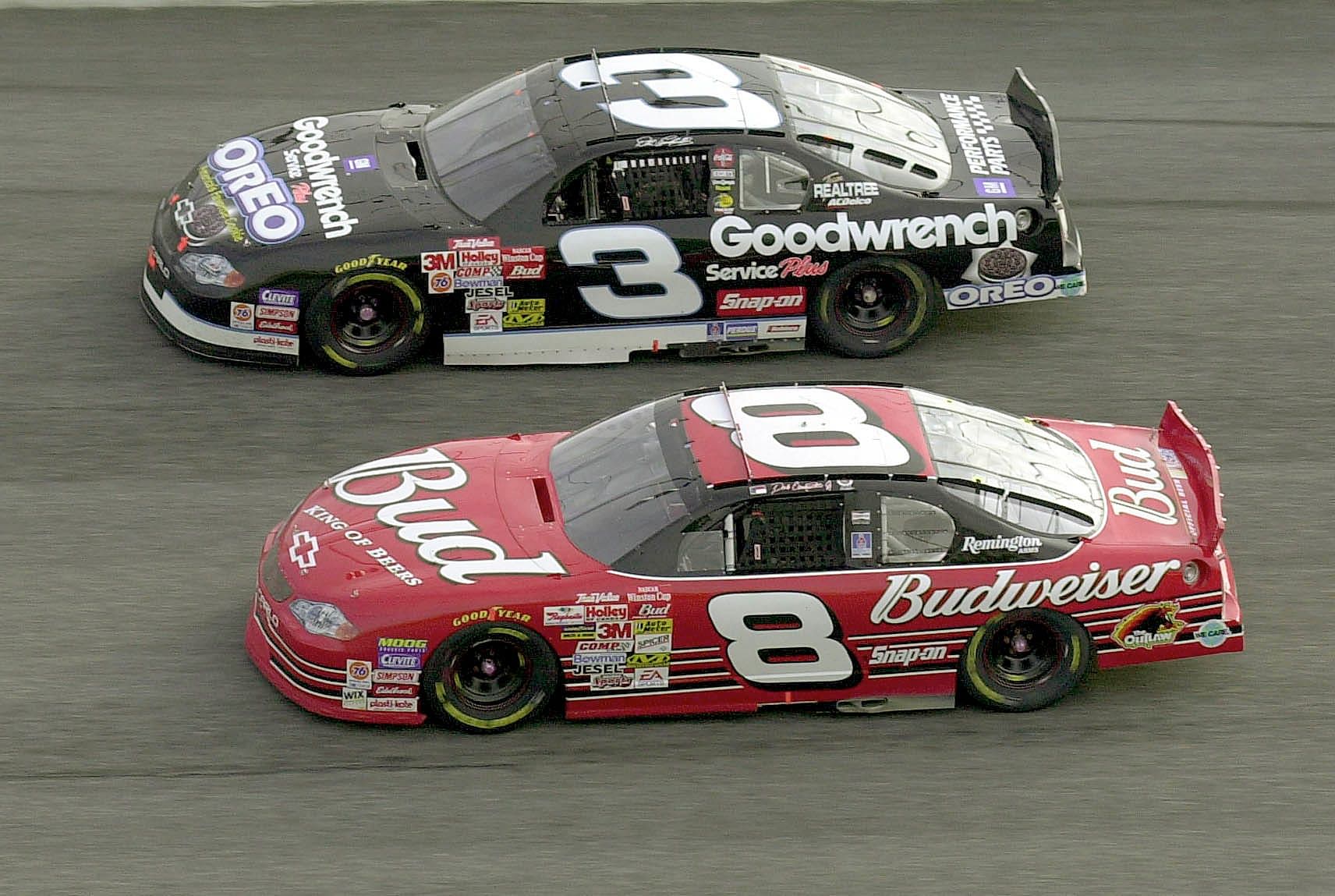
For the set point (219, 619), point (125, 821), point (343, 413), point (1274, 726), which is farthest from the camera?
point (343, 413)

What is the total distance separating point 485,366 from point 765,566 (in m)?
3.62

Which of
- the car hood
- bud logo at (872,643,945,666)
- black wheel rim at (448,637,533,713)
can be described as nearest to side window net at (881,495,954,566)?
bud logo at (872,643,945,666)

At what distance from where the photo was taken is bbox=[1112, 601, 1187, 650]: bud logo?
25.3ft

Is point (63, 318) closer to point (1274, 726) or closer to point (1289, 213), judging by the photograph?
point (1274, 726)

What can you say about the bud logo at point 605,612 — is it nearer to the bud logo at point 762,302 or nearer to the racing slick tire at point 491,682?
the racing slick tire at point 491,682

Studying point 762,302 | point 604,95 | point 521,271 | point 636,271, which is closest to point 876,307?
point 762,302

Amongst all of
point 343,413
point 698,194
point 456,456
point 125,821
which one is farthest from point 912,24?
point 125,821

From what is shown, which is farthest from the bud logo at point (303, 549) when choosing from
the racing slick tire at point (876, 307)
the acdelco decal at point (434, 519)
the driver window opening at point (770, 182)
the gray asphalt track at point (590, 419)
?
the racing slick tire at point (876, 307)

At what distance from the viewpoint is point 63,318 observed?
1102cm

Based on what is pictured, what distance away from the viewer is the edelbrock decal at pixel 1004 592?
7520 millimetres

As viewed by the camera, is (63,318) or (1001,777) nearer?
(1001,777)

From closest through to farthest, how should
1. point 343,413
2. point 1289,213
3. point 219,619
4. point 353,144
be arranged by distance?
point 219,619, point 343,413, point 353,144, point 1289,213

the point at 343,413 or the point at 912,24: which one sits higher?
the point at 912,24

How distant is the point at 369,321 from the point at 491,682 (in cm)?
345
